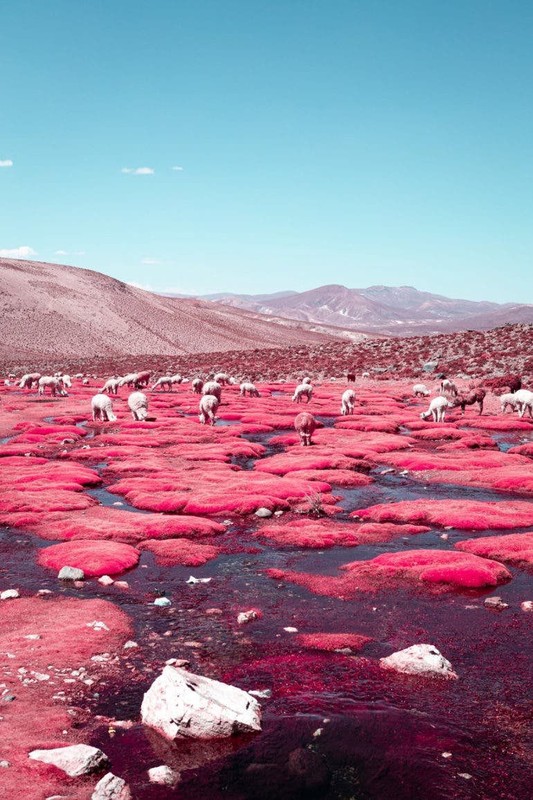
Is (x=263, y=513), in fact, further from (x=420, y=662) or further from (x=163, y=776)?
(x=163, y=776)

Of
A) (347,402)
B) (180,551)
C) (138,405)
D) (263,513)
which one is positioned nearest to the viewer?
(180,551)

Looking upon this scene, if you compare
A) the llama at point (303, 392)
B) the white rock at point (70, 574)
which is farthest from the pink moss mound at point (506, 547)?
the llama at point (303, 392)

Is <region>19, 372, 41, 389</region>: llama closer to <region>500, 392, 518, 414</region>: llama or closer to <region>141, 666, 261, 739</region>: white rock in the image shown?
<region>500, 392, 518, 414</region>: llama

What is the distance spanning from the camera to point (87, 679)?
930cm

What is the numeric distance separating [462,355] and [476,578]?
190 ft

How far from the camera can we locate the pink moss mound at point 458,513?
702 inches

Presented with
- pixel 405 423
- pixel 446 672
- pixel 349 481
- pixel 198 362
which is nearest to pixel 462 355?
pixel 405 423

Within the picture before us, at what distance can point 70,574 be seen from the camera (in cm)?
1388

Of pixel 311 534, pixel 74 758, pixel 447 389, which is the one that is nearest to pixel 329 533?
pixel 311 534

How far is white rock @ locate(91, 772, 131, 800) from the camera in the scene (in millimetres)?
6604

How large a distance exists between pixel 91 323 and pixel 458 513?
14867 centimetres

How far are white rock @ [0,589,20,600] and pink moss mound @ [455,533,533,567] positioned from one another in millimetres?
10846

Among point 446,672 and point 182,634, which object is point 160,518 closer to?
point 182,634

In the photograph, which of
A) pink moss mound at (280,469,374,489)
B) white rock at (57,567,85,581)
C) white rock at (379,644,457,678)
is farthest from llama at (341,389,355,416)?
white rock at (379,644,457,678)
